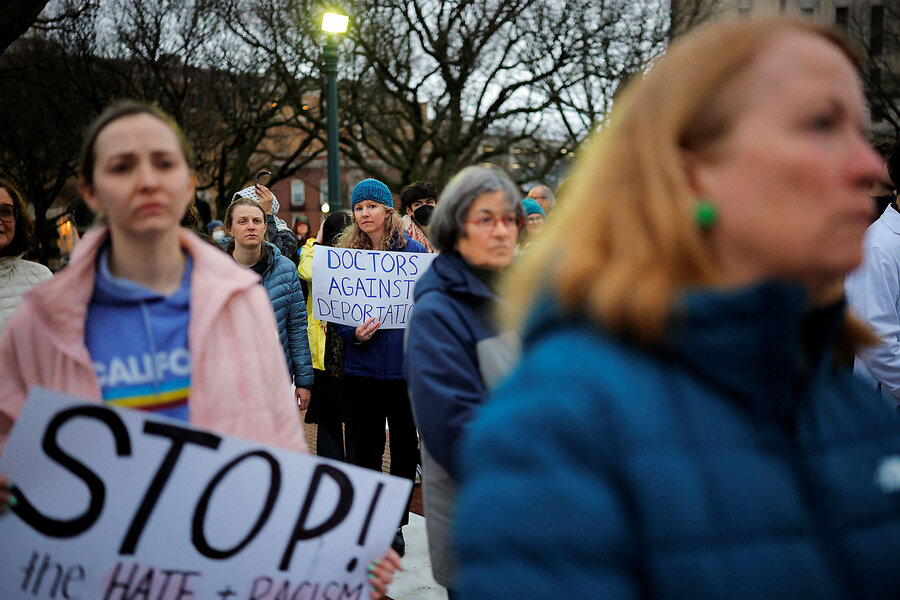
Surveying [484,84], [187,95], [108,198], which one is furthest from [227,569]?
[187,95]

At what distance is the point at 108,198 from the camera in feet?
6.70

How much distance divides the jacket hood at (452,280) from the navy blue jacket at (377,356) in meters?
2.12

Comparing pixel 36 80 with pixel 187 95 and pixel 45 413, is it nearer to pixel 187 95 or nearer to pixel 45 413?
pixel 187 95

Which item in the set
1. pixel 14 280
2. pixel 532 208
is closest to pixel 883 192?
pixel 532 208

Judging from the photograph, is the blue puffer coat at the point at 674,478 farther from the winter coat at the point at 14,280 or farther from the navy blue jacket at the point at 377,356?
the navy blue jacket at the point at 377,356

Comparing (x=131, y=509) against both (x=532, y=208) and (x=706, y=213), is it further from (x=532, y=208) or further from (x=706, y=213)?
(x=532, y=208)

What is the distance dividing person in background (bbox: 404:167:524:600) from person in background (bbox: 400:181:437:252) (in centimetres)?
337

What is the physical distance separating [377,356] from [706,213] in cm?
408

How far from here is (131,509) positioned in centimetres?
197

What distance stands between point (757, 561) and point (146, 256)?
1.62 metres

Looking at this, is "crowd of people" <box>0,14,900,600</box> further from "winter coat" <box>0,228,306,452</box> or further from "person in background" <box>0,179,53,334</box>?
"person in background" <box>0,179,53,334</box>

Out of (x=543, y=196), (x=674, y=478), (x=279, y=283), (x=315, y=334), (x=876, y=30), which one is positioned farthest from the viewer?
(x=876, y=30)

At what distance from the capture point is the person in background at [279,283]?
5.15m

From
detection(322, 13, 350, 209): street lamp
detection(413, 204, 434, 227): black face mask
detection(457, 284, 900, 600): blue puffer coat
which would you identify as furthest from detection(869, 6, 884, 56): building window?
detection(457, 284, 900, 600): blue puffer coat
